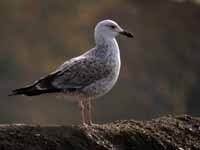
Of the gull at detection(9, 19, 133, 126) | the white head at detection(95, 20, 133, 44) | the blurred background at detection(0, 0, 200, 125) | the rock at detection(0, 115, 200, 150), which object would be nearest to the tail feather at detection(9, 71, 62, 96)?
the gull at detection(9, 19, 133, 126)

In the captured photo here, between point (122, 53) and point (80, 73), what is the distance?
50.6ft

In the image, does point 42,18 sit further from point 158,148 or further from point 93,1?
point 158,148

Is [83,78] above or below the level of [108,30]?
below

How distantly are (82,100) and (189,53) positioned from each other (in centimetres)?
1684

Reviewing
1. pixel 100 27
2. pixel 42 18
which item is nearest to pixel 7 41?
pixel 42 18

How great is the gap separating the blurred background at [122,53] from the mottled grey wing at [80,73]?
9.77m

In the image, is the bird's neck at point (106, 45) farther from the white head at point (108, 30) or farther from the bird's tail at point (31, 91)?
the bird's tail at point (31, 91)

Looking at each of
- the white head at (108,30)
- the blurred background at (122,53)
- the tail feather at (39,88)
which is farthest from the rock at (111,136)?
the blurred background at (122,53)

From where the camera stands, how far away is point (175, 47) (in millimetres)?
28094

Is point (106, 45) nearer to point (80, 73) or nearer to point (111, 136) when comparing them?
point (80, 73)

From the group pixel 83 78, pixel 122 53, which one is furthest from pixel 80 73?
pixel 122 53

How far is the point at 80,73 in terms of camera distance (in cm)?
1060

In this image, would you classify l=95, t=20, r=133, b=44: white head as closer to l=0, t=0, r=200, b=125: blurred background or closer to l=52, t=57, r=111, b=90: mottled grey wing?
l=52, t=57, r=111, b=90: mottled grey wing

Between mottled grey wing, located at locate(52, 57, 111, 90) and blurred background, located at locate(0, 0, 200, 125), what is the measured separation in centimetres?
977
